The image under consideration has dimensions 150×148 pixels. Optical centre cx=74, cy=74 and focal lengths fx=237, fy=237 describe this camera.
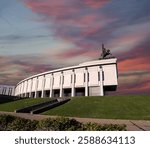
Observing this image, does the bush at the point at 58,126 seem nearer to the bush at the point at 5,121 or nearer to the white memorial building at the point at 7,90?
the bush at the point at 5,121

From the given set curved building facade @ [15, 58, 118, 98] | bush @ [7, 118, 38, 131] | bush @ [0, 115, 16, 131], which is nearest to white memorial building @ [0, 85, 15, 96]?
curved building facade @ [15, 58, 118, 98]

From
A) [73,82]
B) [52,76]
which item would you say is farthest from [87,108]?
[52,76]

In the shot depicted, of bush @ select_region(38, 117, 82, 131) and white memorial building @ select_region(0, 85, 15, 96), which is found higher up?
white memorial building @ select_region(0, 85, 15, 96)

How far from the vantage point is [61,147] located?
29.0ft

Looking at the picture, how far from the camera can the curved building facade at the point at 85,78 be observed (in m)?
69.6

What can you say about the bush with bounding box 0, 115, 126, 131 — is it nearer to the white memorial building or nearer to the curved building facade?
the curved building facade

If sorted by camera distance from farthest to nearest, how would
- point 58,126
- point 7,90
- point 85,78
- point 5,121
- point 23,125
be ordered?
point 7,90 < point 85,78 < point 5,121 < point 23,125 < point 58,126

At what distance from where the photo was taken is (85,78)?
7338cm

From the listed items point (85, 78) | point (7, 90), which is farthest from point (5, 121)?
point (7, 90)

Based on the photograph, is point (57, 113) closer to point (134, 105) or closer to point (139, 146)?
point (134, 105)

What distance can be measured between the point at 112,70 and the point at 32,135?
61.2 metres

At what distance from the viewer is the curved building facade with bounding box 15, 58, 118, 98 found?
69.6 meters

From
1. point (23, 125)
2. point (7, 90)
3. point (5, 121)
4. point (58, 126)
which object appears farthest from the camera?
point (7, 90)

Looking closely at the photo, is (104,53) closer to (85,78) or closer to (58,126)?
(85,78)
